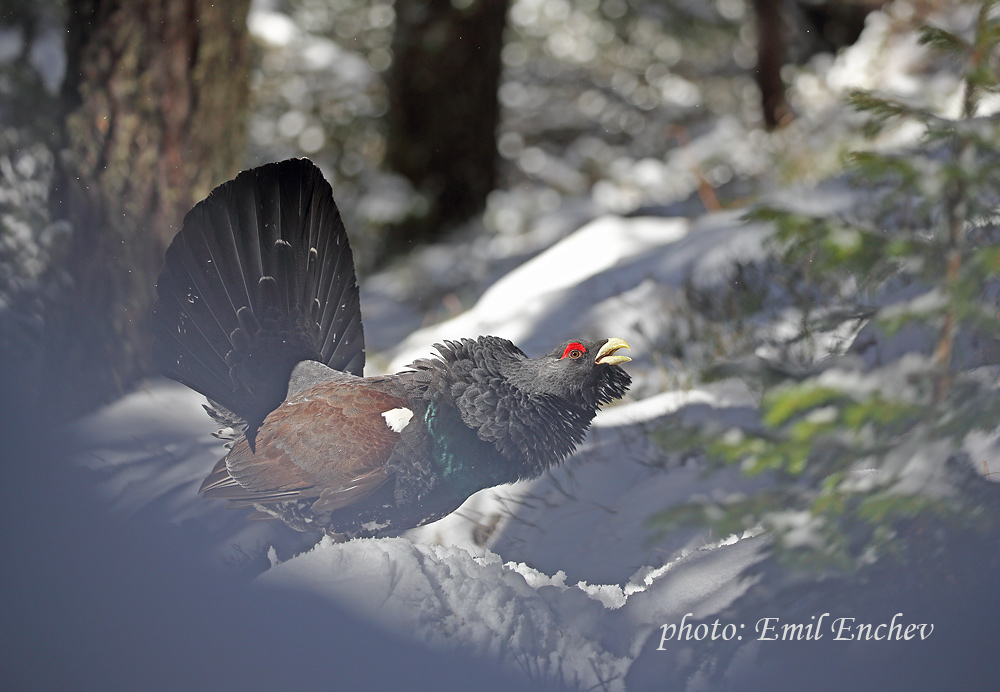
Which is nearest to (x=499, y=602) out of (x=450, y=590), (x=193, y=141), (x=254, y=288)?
(x=450, y=590)

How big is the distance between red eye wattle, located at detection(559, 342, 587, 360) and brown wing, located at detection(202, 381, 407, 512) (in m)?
0.38

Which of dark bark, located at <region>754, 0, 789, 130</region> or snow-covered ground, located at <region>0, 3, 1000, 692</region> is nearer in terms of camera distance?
snow-covered ground, located at <region>0, 3, 1000, 692</region>

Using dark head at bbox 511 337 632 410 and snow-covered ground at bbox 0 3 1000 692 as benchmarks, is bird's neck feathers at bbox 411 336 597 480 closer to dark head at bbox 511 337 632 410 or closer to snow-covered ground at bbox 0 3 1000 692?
dark head at bbox 511 337 632 410

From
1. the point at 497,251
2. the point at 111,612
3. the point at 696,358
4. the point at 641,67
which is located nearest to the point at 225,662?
the point at 111,612

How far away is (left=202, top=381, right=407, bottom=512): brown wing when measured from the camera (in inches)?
55.6

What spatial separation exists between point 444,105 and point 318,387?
166 centimetres

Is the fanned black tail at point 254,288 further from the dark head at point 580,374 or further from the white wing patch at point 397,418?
the dark head at point 580,374

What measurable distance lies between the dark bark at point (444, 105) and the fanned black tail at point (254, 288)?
1.35m

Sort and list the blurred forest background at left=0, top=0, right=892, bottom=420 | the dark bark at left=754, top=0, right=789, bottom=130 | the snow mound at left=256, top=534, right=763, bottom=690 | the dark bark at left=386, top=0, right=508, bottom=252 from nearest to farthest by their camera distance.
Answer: the snow mound at left=256, top=534, right=763, bottom=690
the blurred forest background at left=0, top=0, right=892, bottom=420
the dark bark at left=386, top=0, right=508, bottom=252
the dark bark at left=754, top=0, right=789, bottom=130

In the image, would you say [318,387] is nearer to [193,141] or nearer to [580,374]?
[580,374]

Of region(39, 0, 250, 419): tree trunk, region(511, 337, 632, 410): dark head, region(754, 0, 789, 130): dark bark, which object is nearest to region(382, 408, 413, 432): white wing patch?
region(511, 337, 632, 410): dark head

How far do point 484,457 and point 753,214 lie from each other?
0.99m

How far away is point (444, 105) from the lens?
8.93 feet

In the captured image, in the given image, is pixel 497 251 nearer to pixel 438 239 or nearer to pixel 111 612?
pixel 438 239
